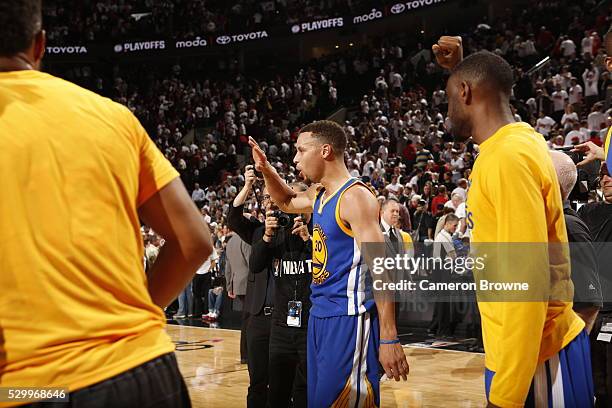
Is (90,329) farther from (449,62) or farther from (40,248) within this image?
(449,62)

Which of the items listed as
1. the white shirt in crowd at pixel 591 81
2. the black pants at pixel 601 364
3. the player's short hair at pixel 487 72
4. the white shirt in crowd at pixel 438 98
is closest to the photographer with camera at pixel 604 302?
the black pants at pixel 601 364

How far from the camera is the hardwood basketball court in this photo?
6.55m

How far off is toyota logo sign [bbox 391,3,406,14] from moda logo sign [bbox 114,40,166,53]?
10.9 m

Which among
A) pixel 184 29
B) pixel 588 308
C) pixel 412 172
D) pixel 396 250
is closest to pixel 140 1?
pixel 184 29

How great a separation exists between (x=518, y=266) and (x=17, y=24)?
61.1 inches

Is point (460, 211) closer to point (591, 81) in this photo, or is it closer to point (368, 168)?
point (368, 168)

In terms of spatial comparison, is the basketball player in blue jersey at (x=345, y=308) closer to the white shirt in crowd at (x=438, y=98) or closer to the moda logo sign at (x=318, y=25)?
the white shirt in crowd at (x=438, y=98)

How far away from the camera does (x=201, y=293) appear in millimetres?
14742

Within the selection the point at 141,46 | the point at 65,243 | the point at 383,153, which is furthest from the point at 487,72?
the point at 141,46

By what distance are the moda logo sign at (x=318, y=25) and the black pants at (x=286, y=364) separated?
23.0 metres

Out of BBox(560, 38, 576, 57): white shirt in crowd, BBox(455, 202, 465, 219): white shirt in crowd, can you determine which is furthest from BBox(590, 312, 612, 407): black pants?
BBox(560, 38, 576, 57): white shirt in crowd

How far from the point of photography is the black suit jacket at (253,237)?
17.8 ft

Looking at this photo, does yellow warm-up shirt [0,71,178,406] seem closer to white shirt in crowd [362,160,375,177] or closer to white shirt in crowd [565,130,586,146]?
white shirt in crowd [565,130,586,146]

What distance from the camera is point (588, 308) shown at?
12.2 ft
